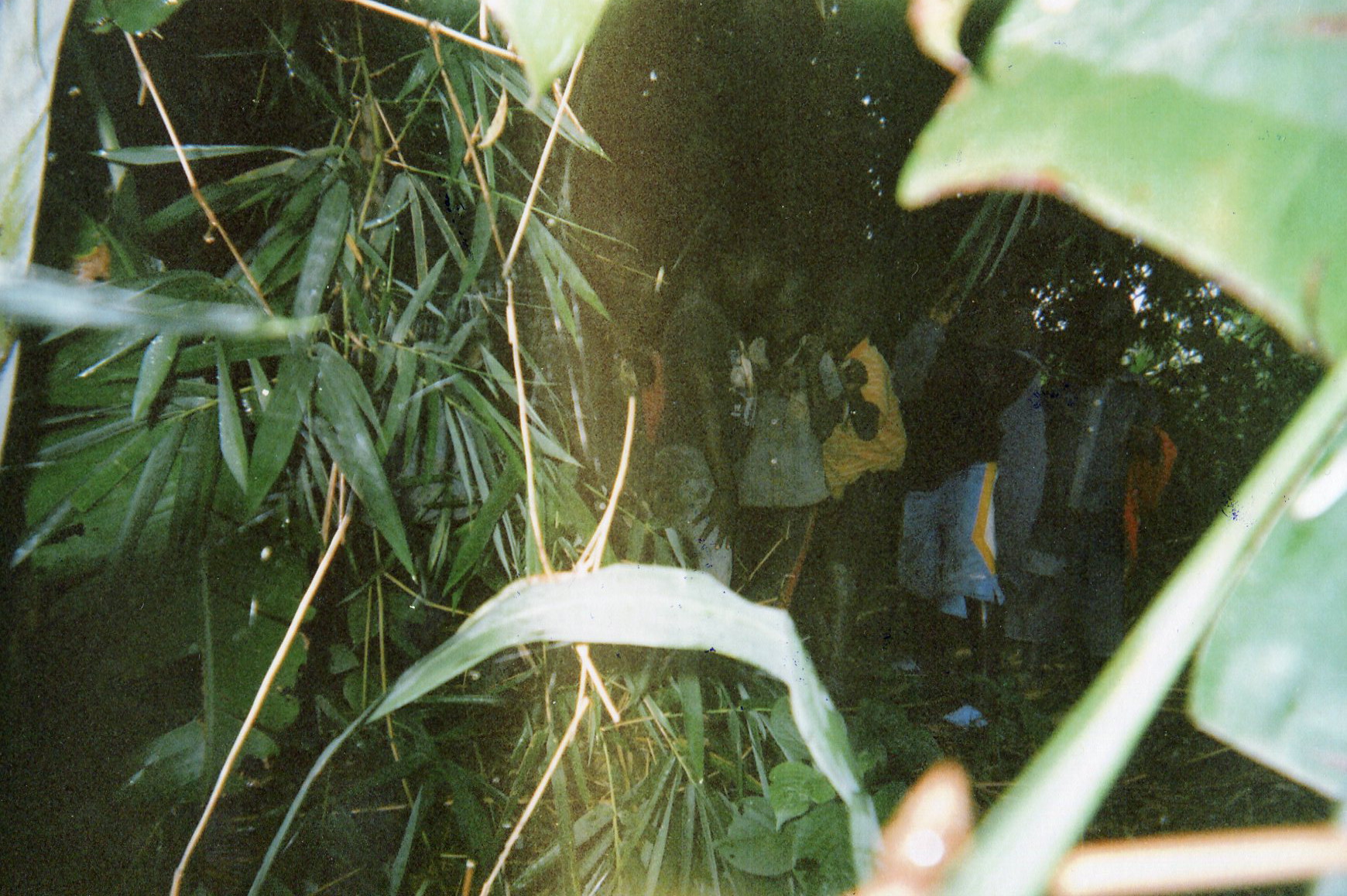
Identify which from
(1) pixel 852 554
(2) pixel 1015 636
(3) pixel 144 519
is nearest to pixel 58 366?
(3) pixel 144 519

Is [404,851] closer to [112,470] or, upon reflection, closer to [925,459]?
[112,470]

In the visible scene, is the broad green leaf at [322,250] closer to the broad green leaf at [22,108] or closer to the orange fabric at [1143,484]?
the broad green leaf at [22,108]

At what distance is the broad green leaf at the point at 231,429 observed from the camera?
1.19ft

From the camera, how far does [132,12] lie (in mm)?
309

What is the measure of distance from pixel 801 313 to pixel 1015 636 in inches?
28.0

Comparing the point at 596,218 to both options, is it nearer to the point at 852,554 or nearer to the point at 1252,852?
the point at 1252,852

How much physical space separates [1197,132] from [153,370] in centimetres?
45

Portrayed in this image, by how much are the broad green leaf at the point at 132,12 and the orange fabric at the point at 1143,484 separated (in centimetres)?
135

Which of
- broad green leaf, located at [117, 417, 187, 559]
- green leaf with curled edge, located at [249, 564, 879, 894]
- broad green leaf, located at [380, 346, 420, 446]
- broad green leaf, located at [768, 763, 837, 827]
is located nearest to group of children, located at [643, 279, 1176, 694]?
broad green leaf, located at [768, 763, 837, 827]

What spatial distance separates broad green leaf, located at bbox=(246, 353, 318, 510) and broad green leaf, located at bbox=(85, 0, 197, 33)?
171 mm

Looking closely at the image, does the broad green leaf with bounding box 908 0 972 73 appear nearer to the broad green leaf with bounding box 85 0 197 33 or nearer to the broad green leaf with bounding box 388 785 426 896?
the broad green leaf with bounding box 85 0 197 33

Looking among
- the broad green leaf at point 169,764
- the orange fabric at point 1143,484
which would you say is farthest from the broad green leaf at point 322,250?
the orange fabric at point 1143,484

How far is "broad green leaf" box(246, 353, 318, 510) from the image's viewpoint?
1.18ft

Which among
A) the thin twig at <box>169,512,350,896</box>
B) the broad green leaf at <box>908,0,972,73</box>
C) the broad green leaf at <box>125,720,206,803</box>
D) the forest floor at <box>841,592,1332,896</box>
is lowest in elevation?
the forest floor at <box>841,592,1332,896</box>
